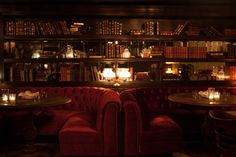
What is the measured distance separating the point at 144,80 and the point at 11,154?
8.97 feet

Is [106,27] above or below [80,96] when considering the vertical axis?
above

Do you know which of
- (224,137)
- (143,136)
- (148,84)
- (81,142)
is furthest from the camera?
(148,84)

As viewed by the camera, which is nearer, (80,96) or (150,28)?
(80,96)

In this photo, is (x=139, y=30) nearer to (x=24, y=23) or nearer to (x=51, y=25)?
(x=51, y=25)

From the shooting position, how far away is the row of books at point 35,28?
624 centimetres

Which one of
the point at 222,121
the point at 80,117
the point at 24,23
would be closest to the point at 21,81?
the point at 24,23

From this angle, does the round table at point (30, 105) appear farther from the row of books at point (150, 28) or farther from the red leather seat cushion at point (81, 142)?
the row of books at point (150, 28)

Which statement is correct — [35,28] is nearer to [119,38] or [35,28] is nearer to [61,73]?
[61,73]

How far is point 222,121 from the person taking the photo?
2.62 metres

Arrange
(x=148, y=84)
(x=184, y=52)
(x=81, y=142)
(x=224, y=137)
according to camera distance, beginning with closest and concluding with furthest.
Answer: (x=224, y=137)
(x=81, y=142)
(x=148, y=84)
(x=184, y=52)

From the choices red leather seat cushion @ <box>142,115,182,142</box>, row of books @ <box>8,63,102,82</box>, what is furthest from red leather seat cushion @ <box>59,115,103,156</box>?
row of books @ <box>8,63,102,82</box>

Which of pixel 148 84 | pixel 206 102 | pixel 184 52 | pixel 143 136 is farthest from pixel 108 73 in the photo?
pixel 206 102

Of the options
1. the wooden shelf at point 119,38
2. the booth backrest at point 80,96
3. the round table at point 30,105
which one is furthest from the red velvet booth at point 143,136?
the wooden shelf at point 119,38

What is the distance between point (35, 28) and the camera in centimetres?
629
